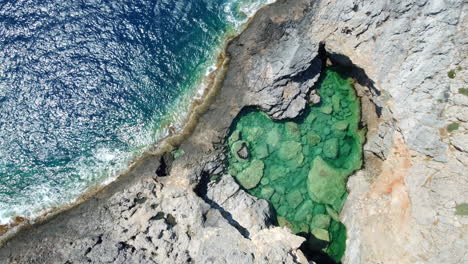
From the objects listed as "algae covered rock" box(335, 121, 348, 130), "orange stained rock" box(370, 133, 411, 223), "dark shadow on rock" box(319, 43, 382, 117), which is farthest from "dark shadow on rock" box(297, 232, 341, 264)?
"dark shadow on rock" box(319, 43, 382, 117)

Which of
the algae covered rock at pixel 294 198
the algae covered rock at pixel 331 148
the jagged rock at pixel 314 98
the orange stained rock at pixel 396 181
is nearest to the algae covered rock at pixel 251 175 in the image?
the algae covered rock at pixel 294 198

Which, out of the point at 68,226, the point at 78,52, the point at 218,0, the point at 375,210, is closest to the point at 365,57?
the point at 375,210

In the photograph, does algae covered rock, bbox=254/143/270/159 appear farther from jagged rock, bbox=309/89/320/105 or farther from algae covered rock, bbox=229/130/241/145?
jagged rock, bbox=309/89/320/105

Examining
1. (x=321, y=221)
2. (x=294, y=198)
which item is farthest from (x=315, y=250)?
(x=294, y=198)

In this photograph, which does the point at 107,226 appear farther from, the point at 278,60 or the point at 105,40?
the point at 278,60

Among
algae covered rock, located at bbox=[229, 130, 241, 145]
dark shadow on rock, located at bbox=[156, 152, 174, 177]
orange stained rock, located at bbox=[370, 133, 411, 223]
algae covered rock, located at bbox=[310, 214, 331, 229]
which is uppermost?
dark shadow on rock, located at bbox=[156, 152, 174, 177]

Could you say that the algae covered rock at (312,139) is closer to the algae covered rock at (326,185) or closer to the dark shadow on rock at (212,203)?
the algae covered rock at (326,185)

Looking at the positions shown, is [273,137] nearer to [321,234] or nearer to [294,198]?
[294,198]
